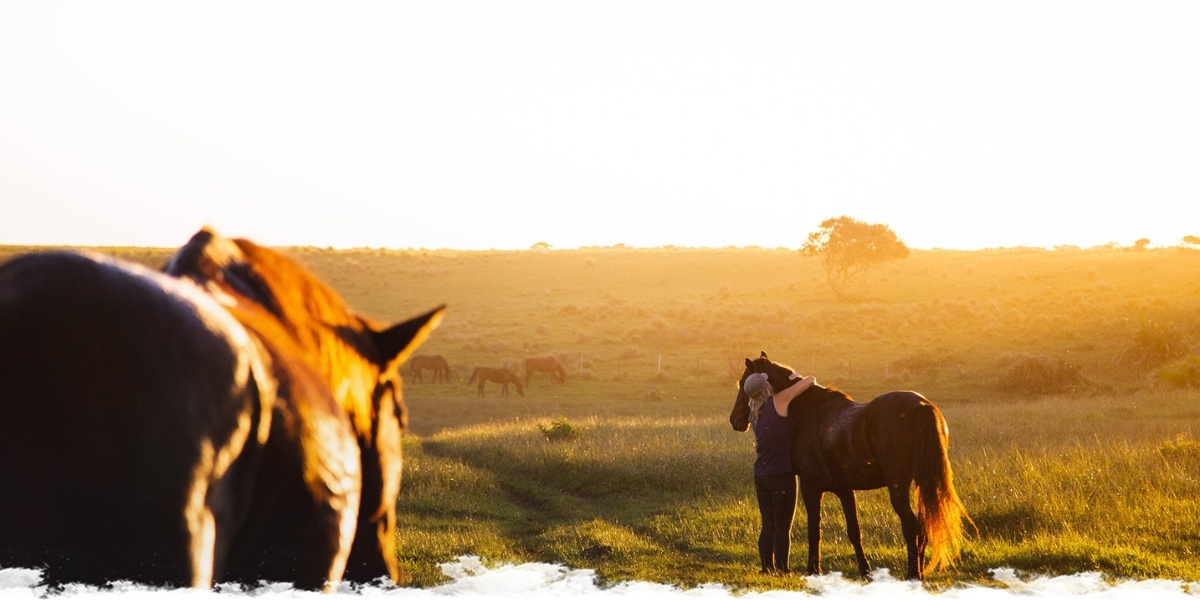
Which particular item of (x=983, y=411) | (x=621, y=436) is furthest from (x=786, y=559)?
(x=983, y=411)

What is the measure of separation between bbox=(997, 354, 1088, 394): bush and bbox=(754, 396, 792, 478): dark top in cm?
2561

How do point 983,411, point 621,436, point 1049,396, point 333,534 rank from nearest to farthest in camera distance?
point 333,534 < point 621,436 < point 983,411 < point 1049,396

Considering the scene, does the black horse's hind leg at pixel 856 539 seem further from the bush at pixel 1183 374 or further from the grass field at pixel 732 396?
the bush at pixel 1183 374

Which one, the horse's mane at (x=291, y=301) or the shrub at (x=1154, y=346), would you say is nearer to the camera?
the horse's mane at (x=291, y=301)

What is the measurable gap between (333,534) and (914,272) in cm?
7206

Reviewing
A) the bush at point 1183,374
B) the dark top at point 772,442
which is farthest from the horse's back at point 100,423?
the bush at point 1183,374

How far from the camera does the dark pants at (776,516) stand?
8945mm

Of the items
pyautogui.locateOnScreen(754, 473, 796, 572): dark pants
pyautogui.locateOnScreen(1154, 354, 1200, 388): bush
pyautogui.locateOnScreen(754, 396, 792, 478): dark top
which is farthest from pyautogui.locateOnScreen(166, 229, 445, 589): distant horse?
pyautogui.locateOnScreen(1154, 354, 1200, 388): bush

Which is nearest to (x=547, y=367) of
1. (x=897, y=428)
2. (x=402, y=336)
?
(x=897, y=428)

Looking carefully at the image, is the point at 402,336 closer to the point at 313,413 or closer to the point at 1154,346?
the point at 313,413

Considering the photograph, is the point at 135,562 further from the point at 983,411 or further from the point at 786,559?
the point at 983,411

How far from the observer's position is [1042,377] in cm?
3241

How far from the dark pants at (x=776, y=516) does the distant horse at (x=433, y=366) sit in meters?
29.7

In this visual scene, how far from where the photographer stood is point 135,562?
3.79 ft
